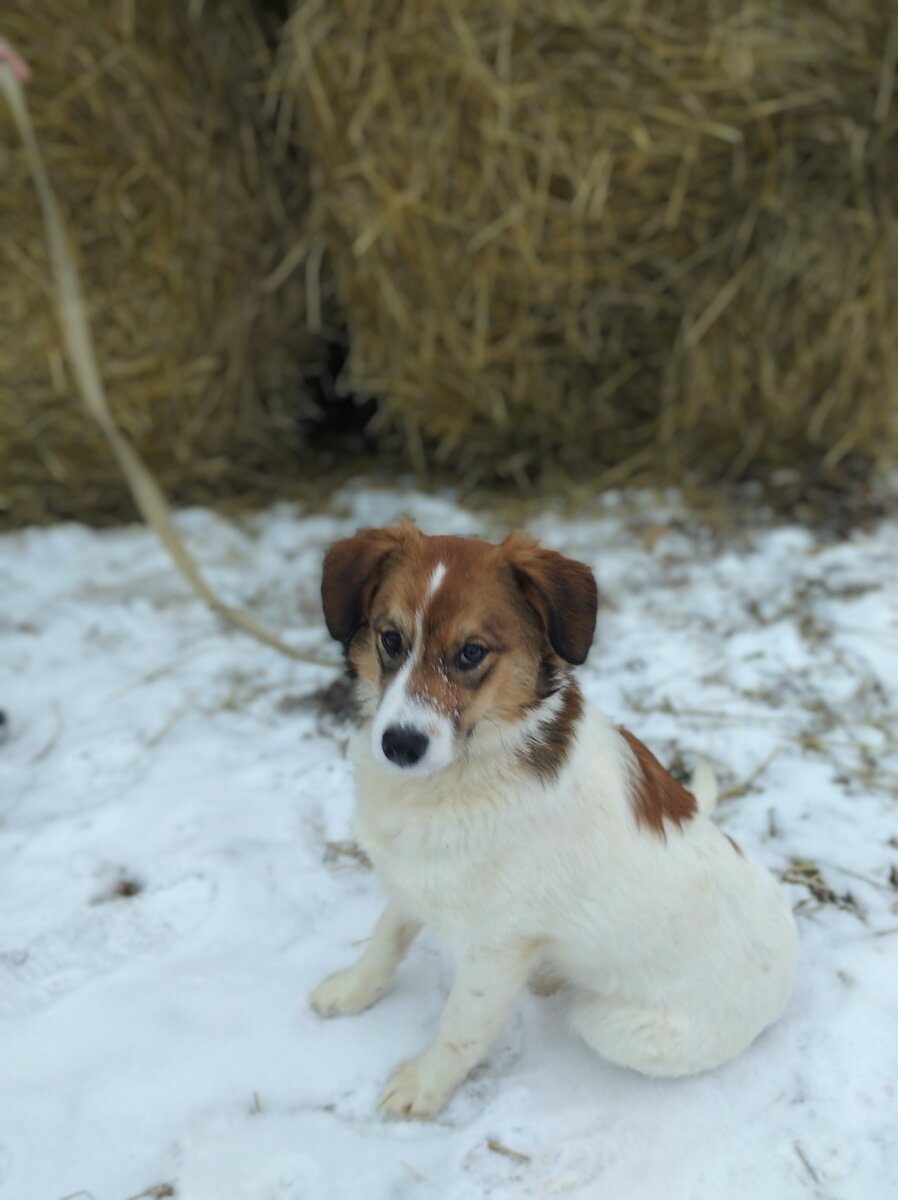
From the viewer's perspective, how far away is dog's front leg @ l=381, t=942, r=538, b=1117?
6.86 feet

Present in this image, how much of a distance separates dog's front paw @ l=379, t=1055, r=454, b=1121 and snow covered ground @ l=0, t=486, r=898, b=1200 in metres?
0.04

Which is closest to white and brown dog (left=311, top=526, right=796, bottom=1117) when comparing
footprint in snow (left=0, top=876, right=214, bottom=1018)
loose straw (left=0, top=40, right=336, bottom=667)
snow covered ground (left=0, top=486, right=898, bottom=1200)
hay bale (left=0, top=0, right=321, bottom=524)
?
snow covered ground (left=0, top=486, right=898, bottom=1200)

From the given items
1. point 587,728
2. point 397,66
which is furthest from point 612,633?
point 397,66

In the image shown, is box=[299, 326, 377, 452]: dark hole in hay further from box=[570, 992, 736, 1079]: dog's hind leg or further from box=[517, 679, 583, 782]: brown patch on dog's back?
box=[570, 992, 736, 1079]: dog's hind leg

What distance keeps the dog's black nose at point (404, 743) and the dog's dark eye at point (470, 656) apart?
168 mm

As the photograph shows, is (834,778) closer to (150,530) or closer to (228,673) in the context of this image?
(228,673)

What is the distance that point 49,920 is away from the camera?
8.67 feet

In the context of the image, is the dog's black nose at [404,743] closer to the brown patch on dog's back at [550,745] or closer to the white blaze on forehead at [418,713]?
the white blaze on forehead at [418,713]

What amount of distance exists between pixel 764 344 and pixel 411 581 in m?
3.20

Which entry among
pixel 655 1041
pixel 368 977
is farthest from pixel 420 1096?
pixel 655 1041

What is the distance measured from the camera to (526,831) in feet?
6.73

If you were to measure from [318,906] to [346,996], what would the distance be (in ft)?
1.17

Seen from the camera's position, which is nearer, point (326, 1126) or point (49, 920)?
point (326, 1126)

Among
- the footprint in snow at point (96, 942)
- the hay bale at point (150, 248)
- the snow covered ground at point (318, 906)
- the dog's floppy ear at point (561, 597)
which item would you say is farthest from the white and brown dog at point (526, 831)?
the hay bale at point (150, 248)
